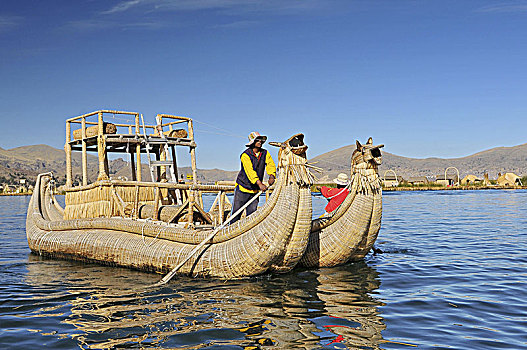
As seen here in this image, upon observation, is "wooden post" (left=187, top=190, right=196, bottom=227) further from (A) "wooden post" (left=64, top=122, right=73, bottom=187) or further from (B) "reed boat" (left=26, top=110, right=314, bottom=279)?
(A) "wooden post" (left=64, top=122, right=73, bottom=187)

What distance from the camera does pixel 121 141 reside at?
12.0 meters

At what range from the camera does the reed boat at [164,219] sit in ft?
25.7

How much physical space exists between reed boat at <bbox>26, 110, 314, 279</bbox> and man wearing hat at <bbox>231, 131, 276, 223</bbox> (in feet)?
2.37

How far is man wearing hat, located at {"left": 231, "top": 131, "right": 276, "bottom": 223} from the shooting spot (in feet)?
28.3

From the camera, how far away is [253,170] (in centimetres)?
868

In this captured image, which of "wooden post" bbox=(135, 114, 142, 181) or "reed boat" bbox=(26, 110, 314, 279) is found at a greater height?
"wooden post" bbox=(135, 114, 142, 181)

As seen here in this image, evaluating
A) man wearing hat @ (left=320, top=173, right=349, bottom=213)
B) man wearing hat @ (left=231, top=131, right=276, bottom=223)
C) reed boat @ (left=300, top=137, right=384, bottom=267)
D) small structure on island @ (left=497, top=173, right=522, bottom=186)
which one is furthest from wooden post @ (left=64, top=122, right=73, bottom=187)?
small structure on island @ (left=497, top=173, right=522, bottom=186)

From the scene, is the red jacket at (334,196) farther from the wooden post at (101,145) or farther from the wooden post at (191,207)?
the wooden post at (101,145)

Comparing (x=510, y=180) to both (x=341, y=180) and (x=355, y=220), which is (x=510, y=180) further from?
(x=355, y=220)

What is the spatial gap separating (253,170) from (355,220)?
2057 mm

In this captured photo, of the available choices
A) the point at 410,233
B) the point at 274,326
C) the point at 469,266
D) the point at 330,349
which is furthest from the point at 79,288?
the point at 410,233

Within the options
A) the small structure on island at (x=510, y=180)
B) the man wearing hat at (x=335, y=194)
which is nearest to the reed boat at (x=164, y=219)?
the man wearing hat at (x=335, y=194)

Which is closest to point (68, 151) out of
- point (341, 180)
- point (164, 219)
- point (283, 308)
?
point (164, 219)

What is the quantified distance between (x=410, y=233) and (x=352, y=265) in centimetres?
781
